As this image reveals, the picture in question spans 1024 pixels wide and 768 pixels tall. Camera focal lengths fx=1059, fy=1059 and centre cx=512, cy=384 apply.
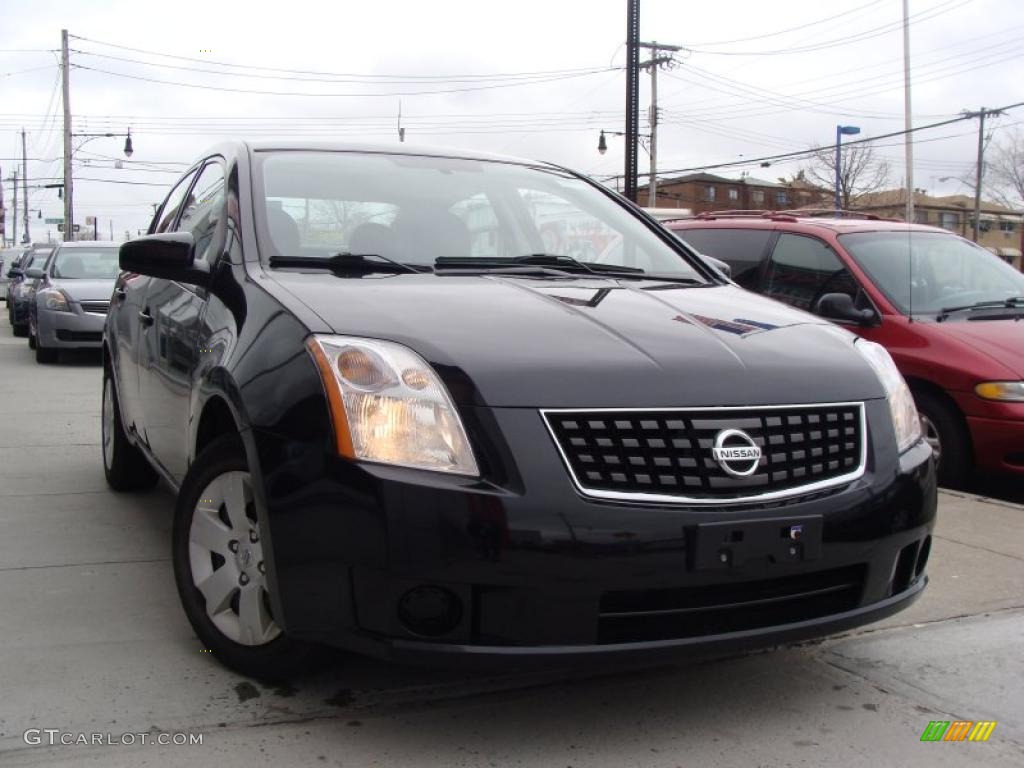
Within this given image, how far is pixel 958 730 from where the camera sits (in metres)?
2.91

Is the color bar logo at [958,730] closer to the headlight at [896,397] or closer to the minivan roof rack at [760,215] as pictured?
the headlight at [896,397]

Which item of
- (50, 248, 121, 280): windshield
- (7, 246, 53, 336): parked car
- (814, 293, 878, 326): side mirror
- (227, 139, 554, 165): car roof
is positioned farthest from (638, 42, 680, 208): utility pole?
(227, 139, 554, 165): car roof

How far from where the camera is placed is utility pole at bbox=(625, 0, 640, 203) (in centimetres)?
1880

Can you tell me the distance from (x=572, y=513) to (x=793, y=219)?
568cm

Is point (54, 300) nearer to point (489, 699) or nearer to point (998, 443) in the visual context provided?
point (998, 443)

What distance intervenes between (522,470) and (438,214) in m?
1.69

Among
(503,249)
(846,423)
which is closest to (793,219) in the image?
(503,249)

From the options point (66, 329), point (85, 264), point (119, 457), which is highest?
point (85, 264)

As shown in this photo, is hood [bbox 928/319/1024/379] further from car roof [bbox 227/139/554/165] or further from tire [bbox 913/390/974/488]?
car roof [bbox 227/139/554/165]

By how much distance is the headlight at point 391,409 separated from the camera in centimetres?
253

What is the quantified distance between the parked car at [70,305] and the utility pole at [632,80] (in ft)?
30.3

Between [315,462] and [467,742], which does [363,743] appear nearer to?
[467,742]

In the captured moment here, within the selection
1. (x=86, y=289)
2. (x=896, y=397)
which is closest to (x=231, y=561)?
(x=896, y=397)

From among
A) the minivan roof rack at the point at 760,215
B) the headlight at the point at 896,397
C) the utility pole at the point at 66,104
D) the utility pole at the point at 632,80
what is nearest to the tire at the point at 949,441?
the minivan roof rack at the point at 760,215
